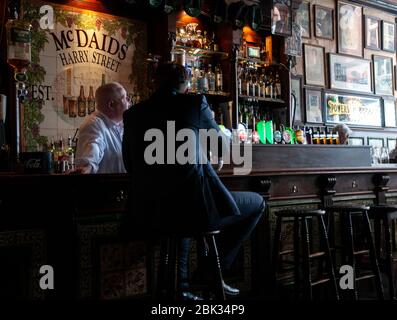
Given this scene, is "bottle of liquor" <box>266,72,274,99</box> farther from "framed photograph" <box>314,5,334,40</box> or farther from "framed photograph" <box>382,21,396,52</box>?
"framed photograph" <box>382,21,396,52</box>

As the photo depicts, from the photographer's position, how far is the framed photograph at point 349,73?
720 cm

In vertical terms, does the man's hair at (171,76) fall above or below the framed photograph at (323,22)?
below

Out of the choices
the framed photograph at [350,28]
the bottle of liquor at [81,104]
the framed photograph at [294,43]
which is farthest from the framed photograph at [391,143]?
the bottle of liquor at [81,104]

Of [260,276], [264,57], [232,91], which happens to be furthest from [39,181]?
[264,57]

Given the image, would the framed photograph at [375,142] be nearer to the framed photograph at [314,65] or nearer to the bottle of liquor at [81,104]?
the framed photograph at [314,65]

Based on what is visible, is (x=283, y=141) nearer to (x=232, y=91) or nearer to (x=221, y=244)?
(x=232, y=91)

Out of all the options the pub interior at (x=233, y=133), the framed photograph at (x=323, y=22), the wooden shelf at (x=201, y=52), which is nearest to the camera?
the pub interior at (x=233, y=133)

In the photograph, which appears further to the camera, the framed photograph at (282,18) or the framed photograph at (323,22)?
the framed photograph at (323,22)

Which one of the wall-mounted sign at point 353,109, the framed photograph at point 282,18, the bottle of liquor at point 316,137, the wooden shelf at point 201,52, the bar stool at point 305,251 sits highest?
the framed photograph at point 282,18

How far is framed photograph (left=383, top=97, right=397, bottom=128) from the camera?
779cm

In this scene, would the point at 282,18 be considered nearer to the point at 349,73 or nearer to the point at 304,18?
the point at 304,18

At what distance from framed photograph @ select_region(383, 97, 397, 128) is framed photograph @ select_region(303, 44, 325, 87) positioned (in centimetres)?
139

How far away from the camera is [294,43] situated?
249 inches

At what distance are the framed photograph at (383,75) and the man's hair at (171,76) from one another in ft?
19.5
